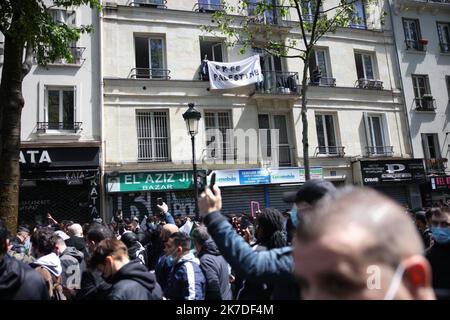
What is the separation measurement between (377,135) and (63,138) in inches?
584

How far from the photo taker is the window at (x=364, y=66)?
20875 millimetres

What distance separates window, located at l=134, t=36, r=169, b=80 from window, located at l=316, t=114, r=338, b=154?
7635 mm

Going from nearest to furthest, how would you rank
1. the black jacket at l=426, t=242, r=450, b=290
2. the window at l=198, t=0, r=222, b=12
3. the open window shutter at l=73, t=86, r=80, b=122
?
the black jacket at l=426, t=242, r=450, b=290 → the open window shutter at l=73, t=86, r=80, b=122 → the window at l=198, t=0, r=222, b=12

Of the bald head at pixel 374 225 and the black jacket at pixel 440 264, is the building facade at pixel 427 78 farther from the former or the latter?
the bald head at pixel 374 225

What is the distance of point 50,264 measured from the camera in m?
4.52

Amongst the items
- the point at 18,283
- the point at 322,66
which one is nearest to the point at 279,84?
the point at 322,66

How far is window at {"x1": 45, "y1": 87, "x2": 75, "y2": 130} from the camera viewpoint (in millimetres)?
15234

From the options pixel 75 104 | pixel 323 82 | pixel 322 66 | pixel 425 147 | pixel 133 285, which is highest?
pixel 322 66

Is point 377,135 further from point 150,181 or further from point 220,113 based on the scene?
point 150,181

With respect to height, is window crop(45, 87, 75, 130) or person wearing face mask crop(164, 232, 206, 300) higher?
window crop(45, 87, 75, 130)

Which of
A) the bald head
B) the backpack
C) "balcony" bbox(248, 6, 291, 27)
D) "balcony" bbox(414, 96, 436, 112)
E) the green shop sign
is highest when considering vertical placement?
"balcony" bbox(248, 6, 291, 27)

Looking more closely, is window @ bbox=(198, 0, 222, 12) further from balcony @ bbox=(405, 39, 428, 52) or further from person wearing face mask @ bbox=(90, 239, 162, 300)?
person wearing face mask @ bbox=(90, 239, 162, 300)

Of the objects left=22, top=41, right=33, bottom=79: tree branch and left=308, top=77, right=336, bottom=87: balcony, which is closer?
left=22, top=41, right=33, bottom=79: tree branch

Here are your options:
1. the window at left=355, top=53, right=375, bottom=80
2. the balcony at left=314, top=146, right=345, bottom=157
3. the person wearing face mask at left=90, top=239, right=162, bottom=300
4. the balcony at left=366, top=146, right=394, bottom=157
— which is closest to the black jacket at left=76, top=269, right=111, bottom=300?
the person wearing face mask at left=90, top=239, right=162, bottom=300
